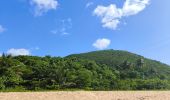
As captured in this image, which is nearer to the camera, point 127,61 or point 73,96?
point 73,96

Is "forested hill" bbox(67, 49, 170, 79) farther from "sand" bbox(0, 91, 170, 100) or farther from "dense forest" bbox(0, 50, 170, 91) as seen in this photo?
"sand" bbox(0, 91, 170, 100)

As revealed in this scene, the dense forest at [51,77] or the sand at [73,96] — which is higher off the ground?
the dense forest at [51,77]

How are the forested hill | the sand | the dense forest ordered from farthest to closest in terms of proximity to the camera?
the forested hill
the dense forest
the sand

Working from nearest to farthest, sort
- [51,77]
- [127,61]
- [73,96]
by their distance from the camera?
[73,96] → [51,77] → [127,61]

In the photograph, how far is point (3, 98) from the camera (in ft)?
73.0

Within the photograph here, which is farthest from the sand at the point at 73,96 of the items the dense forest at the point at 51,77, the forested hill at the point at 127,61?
the forested hill at the point at 127,61

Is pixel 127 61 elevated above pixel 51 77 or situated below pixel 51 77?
above

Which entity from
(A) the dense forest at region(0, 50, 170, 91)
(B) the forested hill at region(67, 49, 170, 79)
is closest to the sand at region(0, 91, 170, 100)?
(A) the dense forest at region(0, 50, 170, 91)

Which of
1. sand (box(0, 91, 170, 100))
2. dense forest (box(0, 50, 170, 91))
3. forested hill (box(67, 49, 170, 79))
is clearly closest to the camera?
sand (box(0, 91, 170, 100))

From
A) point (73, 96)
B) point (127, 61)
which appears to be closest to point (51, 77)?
point (73, 96)

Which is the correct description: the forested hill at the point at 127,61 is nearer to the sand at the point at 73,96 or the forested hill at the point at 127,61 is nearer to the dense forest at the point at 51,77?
the dense forest at the point at 51,77

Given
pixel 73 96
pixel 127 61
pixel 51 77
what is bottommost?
pixel 73 96

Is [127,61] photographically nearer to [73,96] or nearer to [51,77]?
[51,77]

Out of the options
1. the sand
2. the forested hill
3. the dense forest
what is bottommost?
the sand
